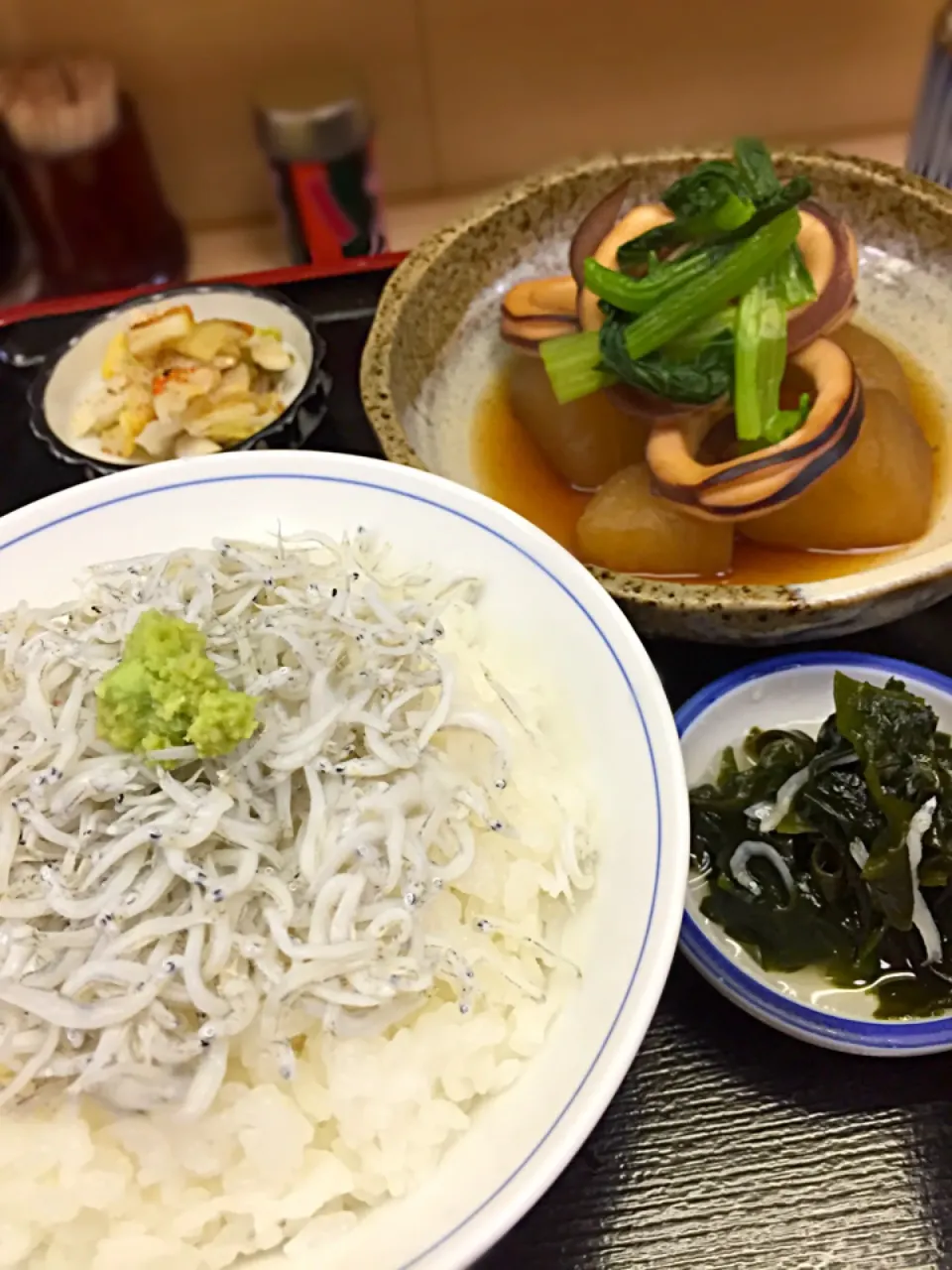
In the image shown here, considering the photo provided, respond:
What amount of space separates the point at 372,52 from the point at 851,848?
1.95m

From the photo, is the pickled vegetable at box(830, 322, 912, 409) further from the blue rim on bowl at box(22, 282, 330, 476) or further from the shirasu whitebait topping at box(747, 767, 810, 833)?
the blue rim on bowl at box(22, 282, 330, 476)

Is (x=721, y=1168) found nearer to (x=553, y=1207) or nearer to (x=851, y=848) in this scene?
(x=553, y=1207)

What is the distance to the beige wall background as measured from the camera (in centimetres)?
208

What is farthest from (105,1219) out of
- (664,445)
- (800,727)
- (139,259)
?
(139,259)

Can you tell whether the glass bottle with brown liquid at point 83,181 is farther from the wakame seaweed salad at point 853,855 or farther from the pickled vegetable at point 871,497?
the wakame seaweed salad at point 853,855

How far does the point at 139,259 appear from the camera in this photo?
2320 millimetres

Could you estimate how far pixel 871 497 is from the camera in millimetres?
1515

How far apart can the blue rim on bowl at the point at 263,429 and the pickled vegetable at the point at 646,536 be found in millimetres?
560

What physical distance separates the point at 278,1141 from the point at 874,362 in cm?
150

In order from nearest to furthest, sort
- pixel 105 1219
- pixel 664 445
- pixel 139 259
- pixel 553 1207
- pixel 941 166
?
1. pixel 105 1219
2. pixel 553 1207
3. pixel 664 445
4. pixel 941 166
5. pixel 139 259

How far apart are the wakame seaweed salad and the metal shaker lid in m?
1.55

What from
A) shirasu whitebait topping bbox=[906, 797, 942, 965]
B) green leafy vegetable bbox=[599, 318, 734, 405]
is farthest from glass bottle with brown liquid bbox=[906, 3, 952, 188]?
shirasu whitebait topping bbox=[906, 797, 942, 965]

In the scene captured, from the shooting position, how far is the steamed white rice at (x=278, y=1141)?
0.86m

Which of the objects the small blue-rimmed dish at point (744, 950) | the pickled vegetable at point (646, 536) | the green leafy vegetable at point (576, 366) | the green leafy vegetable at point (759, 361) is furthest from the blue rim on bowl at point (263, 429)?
the small blue-rimmed dish at point (744, 950)
